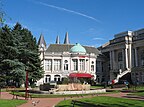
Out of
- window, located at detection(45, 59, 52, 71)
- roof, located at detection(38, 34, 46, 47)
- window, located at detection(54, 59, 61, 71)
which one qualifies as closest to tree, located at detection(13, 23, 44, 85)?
window, located at detection(45, 59, 52, 71)

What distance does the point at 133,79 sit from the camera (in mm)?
72312

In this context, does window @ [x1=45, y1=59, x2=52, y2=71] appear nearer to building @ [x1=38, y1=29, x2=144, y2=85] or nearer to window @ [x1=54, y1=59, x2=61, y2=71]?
building @ [x1=38, y1=29, x2=144, y2=85]

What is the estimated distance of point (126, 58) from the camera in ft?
258

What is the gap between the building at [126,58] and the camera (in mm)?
72625

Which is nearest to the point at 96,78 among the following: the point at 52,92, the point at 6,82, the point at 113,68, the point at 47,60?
the point at 113,68

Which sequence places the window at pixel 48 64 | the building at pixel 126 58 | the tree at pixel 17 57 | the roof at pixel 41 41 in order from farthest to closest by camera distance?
the roof at pixel 41 41 < the window at pixel 48 64 < the building at pixel 126 58 < the tree at pixel 17 57

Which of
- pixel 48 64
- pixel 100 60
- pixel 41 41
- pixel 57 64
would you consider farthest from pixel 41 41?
pixel 100 60

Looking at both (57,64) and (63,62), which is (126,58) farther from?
(57,64)

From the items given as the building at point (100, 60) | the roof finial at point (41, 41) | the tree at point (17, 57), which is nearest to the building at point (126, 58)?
the building at point (100, 60)

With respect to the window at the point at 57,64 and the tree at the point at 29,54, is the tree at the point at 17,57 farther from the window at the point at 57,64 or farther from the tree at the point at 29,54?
the window at the point at 57,64

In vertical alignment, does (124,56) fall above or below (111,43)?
below

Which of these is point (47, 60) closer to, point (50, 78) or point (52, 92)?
point (50, 78)

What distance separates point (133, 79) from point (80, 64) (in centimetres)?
1942

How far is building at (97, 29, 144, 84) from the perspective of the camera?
72625mm
